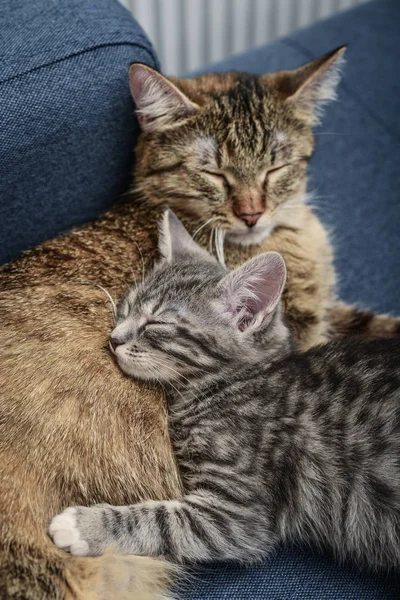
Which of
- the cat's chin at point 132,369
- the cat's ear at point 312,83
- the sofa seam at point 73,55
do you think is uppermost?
the sofa seam at point 73,55

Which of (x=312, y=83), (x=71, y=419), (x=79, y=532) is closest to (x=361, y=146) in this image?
(x=312, y=83)

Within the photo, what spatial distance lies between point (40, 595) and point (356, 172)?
173 centimetres

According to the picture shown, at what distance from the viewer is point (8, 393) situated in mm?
1413

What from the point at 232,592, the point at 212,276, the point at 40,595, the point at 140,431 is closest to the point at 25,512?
the point at 40,595

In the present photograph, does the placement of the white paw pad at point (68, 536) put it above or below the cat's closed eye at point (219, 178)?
below

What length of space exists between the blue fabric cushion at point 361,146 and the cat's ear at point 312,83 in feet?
1.04

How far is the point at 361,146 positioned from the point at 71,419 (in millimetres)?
1530

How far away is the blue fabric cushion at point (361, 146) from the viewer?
2.25 metres

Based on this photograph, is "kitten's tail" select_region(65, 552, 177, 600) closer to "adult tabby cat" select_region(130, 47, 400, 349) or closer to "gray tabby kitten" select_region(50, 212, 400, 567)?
"gray tabby kitten" select_region(50, 212, 400, 567)

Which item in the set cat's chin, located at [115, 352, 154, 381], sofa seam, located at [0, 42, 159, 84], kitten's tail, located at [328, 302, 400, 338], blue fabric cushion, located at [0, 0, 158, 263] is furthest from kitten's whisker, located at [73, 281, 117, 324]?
kitten's tail, located at [328, 302, 400, 338]

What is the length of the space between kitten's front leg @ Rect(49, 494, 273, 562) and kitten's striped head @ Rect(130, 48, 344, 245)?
719mm

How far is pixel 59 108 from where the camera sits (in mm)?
1651

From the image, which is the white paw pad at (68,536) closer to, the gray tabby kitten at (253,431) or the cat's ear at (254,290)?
the gray tabby kitten at (253,431)

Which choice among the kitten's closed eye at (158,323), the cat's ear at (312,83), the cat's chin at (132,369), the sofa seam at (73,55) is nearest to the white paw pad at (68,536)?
the cat's chin at (132,369)
